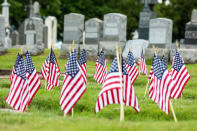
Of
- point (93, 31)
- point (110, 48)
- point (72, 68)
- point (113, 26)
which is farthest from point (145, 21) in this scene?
A: point (72, 68)

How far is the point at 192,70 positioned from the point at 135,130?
15.2 meters

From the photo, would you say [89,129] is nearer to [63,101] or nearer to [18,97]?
[63,101]

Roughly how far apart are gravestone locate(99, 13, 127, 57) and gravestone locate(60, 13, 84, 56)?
1.79m

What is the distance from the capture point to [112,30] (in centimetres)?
2622

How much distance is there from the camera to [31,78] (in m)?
12.8

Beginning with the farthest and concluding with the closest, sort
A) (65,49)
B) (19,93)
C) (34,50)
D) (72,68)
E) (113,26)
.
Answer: (34,50) < (65,49) < (113,26) < (19,93) < (72,68)

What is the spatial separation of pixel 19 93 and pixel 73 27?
16.2 metres

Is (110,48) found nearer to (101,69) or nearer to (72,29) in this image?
(72,29)

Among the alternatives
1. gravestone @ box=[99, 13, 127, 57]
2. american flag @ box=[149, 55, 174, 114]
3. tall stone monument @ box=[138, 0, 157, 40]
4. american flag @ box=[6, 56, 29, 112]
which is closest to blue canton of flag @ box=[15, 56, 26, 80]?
american flag @ box=[6, 56, 29, 112]

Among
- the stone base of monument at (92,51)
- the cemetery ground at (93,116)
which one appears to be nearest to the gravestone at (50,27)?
the stone base of monument at (92,51)

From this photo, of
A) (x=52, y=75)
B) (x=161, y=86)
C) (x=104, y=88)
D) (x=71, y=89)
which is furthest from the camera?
(x=52, y=75)

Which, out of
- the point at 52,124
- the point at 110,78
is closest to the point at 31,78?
the point at 110,78

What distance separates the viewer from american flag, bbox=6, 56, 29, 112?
11258mm

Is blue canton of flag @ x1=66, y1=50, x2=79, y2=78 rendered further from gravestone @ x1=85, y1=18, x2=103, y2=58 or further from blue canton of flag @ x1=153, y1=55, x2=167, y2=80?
→ gravestone @ x1=85, y1=18, x2=103, y2=58
